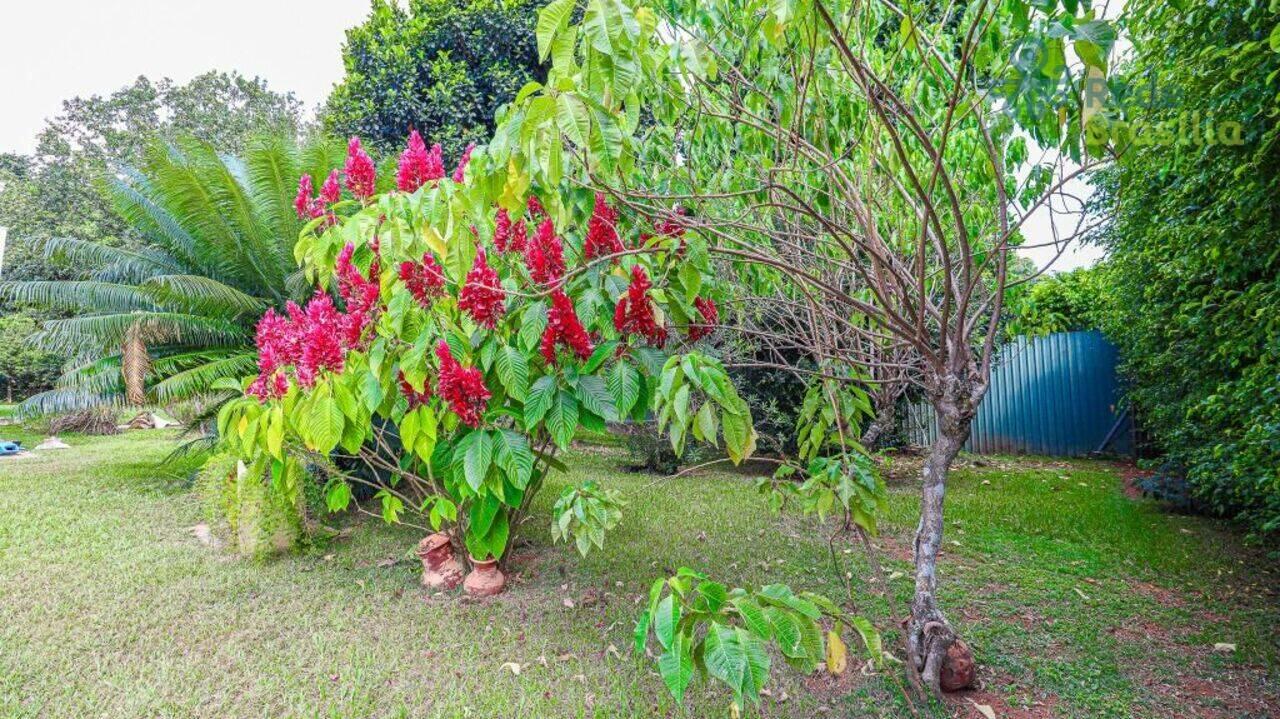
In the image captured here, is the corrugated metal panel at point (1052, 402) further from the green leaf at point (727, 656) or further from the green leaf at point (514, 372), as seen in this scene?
the green leaf at point (727, 656)

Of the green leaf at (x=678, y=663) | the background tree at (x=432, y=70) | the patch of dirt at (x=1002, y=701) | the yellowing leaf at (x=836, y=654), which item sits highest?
the background tree at (x=432, y=70)

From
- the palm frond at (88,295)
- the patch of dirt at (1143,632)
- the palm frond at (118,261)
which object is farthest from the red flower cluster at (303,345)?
the palm frond at (118,261)

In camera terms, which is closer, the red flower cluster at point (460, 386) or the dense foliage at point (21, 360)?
the red flower cluster at point (460, 386)

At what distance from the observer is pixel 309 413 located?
2322mm

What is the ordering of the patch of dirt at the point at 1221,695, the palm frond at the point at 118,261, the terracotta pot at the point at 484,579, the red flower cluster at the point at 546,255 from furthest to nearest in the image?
the palm frond at the point at 118,261 → the terracotta pot at the point at 484,579 → the red flower cluster at the point at 546,255 → the patch of dirt at the point at 1221,695

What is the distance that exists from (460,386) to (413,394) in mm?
342

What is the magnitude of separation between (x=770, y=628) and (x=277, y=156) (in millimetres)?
5291

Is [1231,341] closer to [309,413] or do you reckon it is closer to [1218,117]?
[1218,117]

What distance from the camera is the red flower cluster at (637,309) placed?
1.99 metres

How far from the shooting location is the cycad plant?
4727mm

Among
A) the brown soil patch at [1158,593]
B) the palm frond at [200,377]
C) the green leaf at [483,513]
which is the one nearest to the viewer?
the green leaf at [483,513]

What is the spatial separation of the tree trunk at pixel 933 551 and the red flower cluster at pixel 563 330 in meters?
1.18

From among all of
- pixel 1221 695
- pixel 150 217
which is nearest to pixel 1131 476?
pixel 1221 695

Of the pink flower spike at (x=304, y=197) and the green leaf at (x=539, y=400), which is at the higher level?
the pink flower spike at (x=304, y=197)
